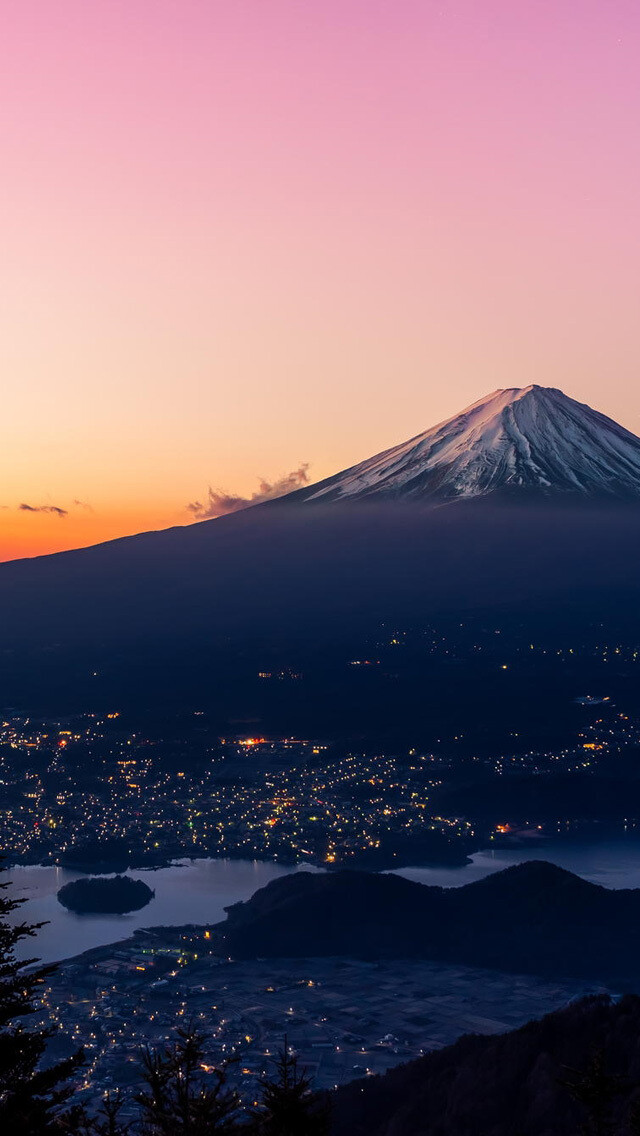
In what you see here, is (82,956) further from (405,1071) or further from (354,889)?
(405,1071)

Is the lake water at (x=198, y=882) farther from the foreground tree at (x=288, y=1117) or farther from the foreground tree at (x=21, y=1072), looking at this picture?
the foreground tree at (x=288, y=1117)

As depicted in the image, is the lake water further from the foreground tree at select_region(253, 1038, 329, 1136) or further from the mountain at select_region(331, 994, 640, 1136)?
the foreground tree at select_region(253, 1038, 329, 1136)

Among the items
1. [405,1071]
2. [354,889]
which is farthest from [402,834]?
[405,1071]

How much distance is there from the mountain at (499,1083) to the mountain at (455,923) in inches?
1320

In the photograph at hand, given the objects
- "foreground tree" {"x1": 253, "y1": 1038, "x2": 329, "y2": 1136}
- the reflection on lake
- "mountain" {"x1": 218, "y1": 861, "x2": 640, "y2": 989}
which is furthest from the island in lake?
"foreground tree" {"x1": 253, "y1": 1038, "x2": 329, "y2": 1136}

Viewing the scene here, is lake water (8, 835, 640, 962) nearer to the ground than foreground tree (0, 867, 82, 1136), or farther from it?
nearer to the ground

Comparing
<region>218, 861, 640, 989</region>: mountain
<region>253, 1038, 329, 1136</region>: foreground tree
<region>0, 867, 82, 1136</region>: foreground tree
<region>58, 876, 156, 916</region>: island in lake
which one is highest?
<region>0, 867, 82, 1136</region>: foreground tree

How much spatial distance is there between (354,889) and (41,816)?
2783 inches

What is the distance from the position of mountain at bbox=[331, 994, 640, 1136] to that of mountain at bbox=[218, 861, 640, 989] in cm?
3352

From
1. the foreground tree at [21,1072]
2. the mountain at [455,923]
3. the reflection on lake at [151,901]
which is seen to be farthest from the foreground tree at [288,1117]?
the reflection on lake at [151,901]

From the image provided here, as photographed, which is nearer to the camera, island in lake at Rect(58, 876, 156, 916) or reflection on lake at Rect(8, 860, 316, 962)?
reflection on lake at Rect(8, 860, 316, 962)

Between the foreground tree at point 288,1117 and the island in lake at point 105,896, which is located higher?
the foreground tree at point 288,1117

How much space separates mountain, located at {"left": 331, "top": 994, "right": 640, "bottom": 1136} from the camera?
65.7 meters

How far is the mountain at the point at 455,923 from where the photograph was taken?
111m
